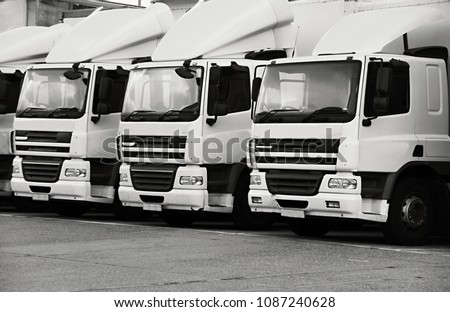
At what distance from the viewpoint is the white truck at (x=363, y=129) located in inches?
613

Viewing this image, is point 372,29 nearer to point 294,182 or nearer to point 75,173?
point 294,182

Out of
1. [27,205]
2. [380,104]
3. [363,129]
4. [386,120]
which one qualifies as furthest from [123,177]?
[380,104]

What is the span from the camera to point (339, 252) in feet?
48.5

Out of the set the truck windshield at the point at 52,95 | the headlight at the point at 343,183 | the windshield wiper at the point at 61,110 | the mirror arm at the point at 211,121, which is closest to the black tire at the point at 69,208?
the truck windshield at the point at 52,95

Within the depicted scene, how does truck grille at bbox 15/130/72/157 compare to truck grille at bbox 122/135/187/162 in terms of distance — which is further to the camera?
truck grille at bbox 15/130/72/157

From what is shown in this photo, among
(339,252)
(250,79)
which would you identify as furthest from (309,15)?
(339,252)

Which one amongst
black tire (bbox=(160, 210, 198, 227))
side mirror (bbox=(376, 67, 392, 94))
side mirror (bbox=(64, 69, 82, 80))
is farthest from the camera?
side mirror (bbox=(64, 69, 82, 80))

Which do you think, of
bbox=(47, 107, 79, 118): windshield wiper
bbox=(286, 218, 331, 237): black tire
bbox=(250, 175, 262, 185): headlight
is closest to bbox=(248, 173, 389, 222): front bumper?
bbox=(250, 175, 262, 185): headlight

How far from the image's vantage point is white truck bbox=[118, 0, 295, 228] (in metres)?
17.9

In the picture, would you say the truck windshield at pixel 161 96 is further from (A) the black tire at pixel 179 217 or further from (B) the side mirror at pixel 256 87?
(A) the black tire at pixel 179 217

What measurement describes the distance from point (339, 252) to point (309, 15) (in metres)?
4.99

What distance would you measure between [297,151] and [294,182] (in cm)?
43

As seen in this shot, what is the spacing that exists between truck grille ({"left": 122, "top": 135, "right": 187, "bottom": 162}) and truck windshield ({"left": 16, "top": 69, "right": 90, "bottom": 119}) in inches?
57.1

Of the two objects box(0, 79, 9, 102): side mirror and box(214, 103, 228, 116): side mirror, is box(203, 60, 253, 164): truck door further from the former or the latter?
box(0, 79, 9, 102): side mirror
